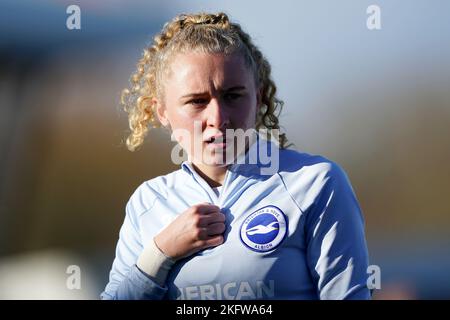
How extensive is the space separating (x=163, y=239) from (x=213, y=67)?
0.39 meters

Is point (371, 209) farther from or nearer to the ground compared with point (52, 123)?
nearer to the ground

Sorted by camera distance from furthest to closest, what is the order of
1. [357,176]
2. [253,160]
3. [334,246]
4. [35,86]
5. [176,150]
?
[35,86]
[357,176]
[176,150]
[253,160]
[334,246]

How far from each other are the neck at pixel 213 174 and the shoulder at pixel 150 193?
0.06 m

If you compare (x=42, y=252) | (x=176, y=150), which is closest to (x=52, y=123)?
(x=42, y=252)

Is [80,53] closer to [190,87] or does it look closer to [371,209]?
[190,87]

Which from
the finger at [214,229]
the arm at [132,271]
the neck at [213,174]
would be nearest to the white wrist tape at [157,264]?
the arm at [132,271]

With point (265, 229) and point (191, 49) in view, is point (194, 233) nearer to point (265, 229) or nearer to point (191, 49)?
point (265, 229)

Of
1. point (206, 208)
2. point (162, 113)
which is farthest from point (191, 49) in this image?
point (206, 208)

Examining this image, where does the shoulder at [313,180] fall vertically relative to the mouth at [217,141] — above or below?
below

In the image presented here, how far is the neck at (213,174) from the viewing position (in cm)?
132

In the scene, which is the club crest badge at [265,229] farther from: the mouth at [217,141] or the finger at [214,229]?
the mouth at [217,141]

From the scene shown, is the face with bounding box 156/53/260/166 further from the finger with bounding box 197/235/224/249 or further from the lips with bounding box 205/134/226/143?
the finger with bounding box 197/235/224/249

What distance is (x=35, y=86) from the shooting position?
2150mm

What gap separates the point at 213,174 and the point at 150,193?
167 mm
